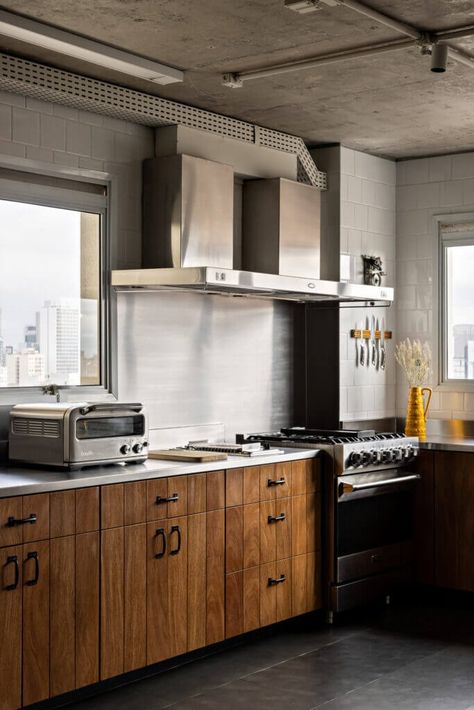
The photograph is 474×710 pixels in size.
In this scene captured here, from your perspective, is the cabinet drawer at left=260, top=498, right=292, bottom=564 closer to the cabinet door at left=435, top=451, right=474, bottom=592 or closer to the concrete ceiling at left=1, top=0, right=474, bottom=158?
the cabinet door at left=435, top=451, right=474, bottom=592

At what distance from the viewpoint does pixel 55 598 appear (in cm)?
373

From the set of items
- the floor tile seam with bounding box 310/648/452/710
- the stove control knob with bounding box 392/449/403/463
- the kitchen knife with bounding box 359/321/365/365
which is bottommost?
the floor tile seam with bounding box 310/648/452/710

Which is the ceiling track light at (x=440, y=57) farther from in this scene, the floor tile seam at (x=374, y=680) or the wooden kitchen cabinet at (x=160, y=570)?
the floor tile seam at (x=374, y=680)

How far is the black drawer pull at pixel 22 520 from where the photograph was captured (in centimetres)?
356

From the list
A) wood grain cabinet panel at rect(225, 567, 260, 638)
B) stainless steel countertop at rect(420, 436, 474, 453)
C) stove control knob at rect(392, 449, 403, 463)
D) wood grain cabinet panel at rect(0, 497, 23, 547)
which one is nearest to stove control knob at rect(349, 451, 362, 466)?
stove control knob at rect(392, 449, 403, 463)

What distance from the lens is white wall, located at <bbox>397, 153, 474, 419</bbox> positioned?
6.24 m

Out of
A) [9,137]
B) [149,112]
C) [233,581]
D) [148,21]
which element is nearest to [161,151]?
[149,112]

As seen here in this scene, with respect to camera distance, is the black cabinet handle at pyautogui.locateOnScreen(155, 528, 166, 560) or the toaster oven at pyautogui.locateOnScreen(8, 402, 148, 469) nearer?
the toaster oven at pyautogui.locateOnScreen(8, 402, 148, 469)

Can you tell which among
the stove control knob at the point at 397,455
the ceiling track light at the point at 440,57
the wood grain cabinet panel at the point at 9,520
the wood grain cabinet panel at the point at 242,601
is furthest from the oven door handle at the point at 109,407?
the ceiling track light at the point at 440,57

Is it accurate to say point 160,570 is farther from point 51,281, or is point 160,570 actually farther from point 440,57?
point 440,57

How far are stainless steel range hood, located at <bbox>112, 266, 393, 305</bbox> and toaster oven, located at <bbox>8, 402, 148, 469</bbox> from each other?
2.28 ft

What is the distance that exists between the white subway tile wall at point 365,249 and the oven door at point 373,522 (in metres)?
0.70

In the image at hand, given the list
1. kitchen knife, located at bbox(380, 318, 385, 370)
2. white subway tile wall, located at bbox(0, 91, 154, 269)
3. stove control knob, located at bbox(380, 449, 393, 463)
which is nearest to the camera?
white subway tile wall, located at bbox(0, 91, 154, 269)

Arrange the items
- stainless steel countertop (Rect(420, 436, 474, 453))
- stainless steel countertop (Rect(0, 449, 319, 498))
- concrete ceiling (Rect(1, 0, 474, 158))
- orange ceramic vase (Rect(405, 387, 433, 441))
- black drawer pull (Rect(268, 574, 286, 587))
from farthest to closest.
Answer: orange ceramic vase (Rect(405, 387, 433, 441))
stainless steel countertop (Rect(420, 436, 474, 453))
black drawer pull (Rect(268, 574, 286, 587))
concrete ceiling (Rect(1, 0, 474, 158))
stainless steel countertop (Rect(0, 449, 319, 498))
